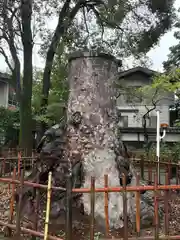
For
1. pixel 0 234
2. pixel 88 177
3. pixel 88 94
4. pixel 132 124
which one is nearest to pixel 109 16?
pixel 88 94

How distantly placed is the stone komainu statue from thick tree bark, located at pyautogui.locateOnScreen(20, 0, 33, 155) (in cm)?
791

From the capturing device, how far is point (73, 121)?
515 centimetres

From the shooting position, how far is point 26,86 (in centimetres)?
1397

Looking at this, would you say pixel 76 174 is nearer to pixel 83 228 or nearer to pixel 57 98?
pixel 83 228

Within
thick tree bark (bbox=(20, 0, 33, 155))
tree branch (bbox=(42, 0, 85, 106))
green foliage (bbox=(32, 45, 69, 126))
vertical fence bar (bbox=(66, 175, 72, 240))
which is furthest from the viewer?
tree branch (bbox=(42, 0, 85, 106))

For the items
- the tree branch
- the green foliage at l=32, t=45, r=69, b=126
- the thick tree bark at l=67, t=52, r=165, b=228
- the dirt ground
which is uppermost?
the tree branch

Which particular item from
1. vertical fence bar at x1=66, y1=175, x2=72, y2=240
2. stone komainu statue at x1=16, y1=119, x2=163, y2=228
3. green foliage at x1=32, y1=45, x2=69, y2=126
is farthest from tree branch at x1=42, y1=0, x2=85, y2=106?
vertical fence bar at x1=66, y1=175, x2=72, y2=240

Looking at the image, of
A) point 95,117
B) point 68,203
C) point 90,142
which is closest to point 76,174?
point 90,142

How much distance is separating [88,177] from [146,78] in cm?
1738

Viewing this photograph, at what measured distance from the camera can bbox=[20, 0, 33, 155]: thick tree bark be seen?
13.5 meters

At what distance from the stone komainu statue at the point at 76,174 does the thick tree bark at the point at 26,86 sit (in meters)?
7.91

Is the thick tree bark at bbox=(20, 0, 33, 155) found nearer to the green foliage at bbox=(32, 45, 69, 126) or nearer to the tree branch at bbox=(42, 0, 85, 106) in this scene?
the green foliage at bbox=(32, 45, 69, 126)

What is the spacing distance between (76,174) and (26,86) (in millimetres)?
9681

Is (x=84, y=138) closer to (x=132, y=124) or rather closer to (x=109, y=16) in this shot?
(x=109, y=16)
